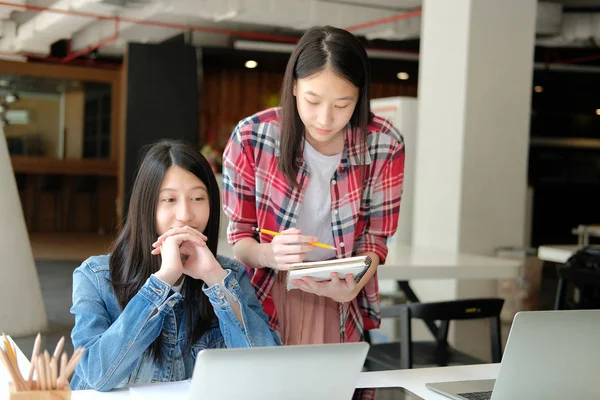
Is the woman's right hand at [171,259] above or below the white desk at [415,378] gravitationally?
above

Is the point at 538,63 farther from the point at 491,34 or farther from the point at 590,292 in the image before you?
the point at 590,292

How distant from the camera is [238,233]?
1982 millimetres

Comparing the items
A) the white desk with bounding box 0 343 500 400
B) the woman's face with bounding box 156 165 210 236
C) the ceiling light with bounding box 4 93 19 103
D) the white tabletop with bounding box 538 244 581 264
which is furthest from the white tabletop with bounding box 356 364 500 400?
the ceiling light with bounding box 4 93 19 103

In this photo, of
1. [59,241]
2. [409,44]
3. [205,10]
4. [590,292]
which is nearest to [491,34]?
[590,292]

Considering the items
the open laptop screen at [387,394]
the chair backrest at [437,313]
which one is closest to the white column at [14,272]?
the chair backrest at [437,313]

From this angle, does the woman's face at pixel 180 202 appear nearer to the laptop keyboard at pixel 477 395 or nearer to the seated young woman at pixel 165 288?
the seated young woman at pixel 165 288

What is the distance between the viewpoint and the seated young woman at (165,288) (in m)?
1.55

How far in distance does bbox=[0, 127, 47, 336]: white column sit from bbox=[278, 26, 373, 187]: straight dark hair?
12.2ft

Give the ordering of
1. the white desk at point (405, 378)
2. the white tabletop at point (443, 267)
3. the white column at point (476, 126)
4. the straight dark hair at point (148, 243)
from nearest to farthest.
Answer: the white desk at point (405, 378), the straight dark hair at point (148, 243), the white tabletop at point (443, 267), the white column at point (476, 126)

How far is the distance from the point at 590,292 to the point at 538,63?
8.19 m

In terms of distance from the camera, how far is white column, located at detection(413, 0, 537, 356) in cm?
610

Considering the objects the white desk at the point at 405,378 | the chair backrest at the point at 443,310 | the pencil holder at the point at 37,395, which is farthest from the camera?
the chair backrest at the point at 443,310

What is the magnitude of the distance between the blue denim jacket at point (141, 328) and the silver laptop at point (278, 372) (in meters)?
0.42

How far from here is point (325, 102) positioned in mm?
1823
